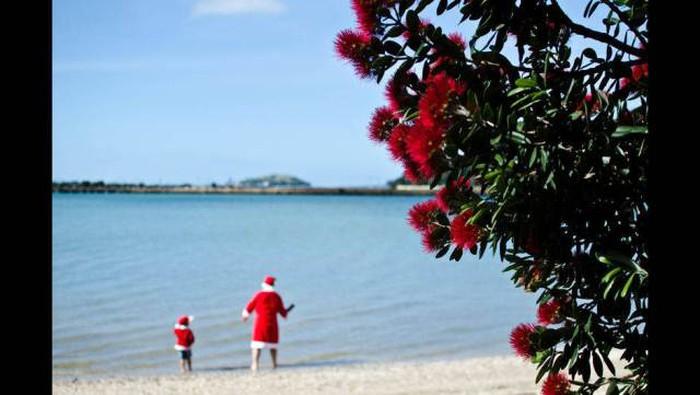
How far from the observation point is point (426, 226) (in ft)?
10.0

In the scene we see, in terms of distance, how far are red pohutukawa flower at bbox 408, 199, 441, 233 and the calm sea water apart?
933cm

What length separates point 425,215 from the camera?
3041 mm

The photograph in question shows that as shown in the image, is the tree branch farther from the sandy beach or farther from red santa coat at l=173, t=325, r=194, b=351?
red santa coat at l=173, t=325, r=194, b=351

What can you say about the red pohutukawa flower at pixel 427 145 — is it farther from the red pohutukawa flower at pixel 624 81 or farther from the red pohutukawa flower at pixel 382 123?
the red pohutukawa flower at pixel 624 81

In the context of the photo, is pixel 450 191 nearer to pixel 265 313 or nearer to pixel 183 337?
pixel 265 313

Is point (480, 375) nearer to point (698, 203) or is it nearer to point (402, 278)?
point (698, 203)

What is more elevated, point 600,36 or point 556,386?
point 600,36

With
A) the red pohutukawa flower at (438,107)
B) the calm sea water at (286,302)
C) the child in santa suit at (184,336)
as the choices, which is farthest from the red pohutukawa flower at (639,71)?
the calm sea water at (286,302)

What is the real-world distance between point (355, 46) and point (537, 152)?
816 mm

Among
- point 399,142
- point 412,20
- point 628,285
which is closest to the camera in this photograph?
point 628,285

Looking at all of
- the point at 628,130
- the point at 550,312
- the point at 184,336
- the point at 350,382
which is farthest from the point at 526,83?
the point at 184,336

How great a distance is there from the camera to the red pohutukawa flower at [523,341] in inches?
120

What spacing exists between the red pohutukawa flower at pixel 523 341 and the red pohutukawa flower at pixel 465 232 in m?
0.51
